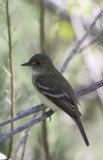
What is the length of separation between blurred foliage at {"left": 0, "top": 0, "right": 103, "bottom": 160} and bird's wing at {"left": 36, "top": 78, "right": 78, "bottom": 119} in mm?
297

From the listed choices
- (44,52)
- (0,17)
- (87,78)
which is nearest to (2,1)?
(0,17)

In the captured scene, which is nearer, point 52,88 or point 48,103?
point 48,103

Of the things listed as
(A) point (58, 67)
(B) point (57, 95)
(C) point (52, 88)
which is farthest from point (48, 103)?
(A) point (58, 67)

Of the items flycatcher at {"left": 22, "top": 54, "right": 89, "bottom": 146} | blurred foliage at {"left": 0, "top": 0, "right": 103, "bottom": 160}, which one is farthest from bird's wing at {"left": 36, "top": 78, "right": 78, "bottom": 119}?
blurred foliage at {"left": 0, "top": 0, "right": 103, "bottom": 160}

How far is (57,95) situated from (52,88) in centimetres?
16

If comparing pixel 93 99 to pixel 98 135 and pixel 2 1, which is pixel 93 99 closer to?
pixel 98 135

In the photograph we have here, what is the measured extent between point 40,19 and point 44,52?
0.54 m

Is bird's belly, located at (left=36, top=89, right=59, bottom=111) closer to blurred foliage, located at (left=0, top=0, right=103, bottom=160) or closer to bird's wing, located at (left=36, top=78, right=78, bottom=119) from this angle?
bird's wing, located at (left=36, top=78, right=78, bottom=119)

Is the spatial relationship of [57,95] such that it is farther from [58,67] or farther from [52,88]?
[58,67]

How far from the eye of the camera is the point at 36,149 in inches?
235

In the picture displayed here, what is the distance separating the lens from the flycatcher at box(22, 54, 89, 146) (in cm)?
437

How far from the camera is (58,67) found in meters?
6.80

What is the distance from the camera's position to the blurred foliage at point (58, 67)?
502 cm

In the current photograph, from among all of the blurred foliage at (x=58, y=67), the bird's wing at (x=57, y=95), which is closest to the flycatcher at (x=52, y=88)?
the bird's wing at (x=57, y=95)
